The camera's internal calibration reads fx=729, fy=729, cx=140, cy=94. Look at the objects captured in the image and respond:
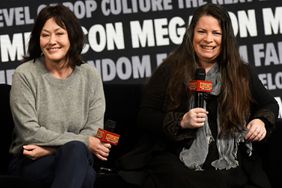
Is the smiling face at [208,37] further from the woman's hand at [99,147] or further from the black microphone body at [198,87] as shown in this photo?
the woman's hand at [99,147]

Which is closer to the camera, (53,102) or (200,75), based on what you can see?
(200,75)

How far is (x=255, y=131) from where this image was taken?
3.29 m

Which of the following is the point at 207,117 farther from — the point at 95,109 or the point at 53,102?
the point at 53,102

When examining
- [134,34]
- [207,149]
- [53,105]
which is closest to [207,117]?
[207,149]

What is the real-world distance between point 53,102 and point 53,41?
0.28 metres

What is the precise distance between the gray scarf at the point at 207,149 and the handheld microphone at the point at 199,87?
0.22 m

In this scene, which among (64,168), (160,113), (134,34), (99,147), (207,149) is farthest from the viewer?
(134,34)

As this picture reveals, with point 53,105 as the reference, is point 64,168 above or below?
below

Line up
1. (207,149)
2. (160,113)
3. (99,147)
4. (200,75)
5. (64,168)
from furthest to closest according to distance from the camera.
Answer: (160,113)
(207,149)
(99,147)
(200,75)
(64,168)

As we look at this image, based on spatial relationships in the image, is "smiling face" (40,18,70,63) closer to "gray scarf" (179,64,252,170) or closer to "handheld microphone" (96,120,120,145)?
"handheld microphone" (96,120,120,145)

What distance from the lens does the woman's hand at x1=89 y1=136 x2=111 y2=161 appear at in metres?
3.20

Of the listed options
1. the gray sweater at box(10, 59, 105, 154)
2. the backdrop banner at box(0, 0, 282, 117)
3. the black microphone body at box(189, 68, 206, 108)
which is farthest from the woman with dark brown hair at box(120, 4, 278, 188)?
the backdrop banner at box(0, 0, 282, 117)

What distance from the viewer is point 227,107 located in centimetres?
336

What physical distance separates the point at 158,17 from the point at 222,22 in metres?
1.14
